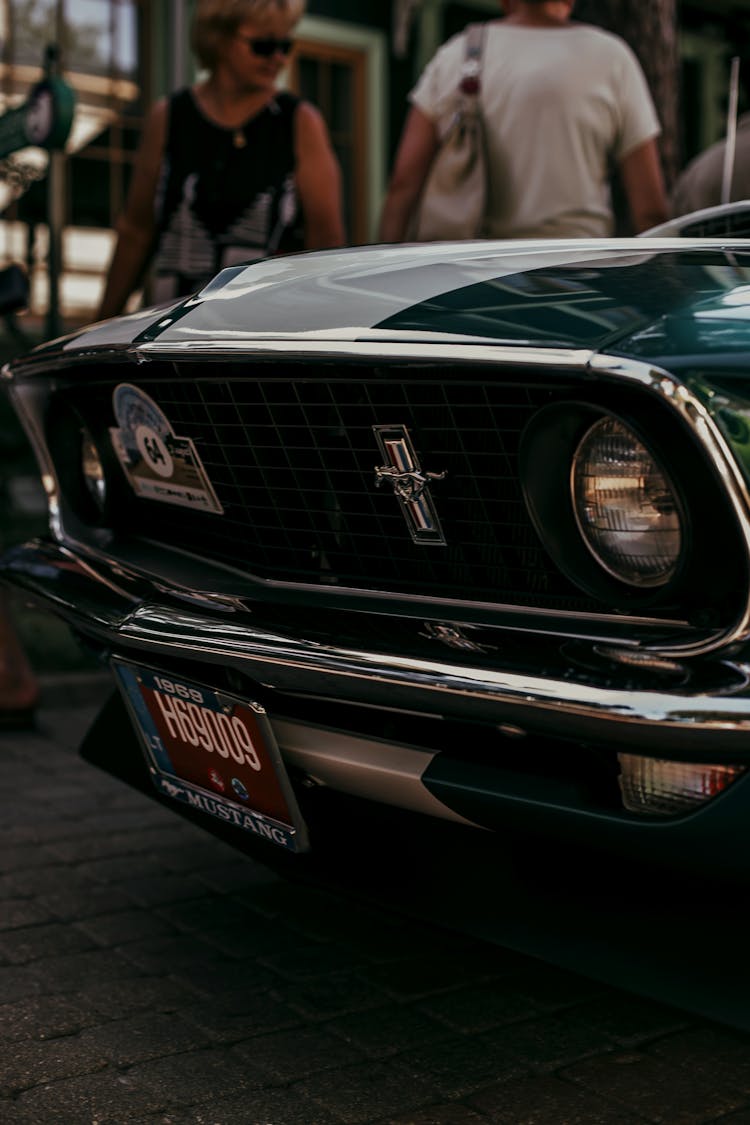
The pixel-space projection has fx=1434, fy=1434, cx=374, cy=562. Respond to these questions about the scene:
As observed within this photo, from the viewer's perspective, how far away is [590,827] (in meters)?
1.72

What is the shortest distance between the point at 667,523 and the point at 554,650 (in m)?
0.21

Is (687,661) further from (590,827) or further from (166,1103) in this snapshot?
(166,1103)

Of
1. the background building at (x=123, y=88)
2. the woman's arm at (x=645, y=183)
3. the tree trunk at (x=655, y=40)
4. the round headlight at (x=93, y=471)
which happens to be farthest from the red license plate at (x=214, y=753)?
the background building at (x=123, y=88)

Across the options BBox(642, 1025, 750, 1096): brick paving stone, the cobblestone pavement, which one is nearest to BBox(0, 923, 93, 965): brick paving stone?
the cobblestone pavement

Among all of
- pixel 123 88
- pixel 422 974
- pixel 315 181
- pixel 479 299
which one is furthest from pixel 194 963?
pixel 123 88

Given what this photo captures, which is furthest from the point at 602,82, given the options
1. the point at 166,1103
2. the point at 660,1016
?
the point at 166,1103

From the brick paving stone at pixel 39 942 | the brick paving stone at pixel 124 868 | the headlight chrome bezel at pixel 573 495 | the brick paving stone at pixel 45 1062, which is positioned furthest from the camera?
the brick paving stone at pixel 124 868

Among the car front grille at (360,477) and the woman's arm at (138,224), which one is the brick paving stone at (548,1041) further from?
the woman's arm at (138,224)

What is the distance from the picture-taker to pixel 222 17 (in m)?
3.70

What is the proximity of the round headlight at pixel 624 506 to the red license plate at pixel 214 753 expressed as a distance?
1.84ft

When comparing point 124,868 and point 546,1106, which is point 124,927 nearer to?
point 124,868

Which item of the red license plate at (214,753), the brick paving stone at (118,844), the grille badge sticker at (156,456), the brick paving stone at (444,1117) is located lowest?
the brick paving stone at (118,844)

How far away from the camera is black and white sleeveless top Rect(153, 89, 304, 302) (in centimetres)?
374

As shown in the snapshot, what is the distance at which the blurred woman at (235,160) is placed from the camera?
12.2 feet
